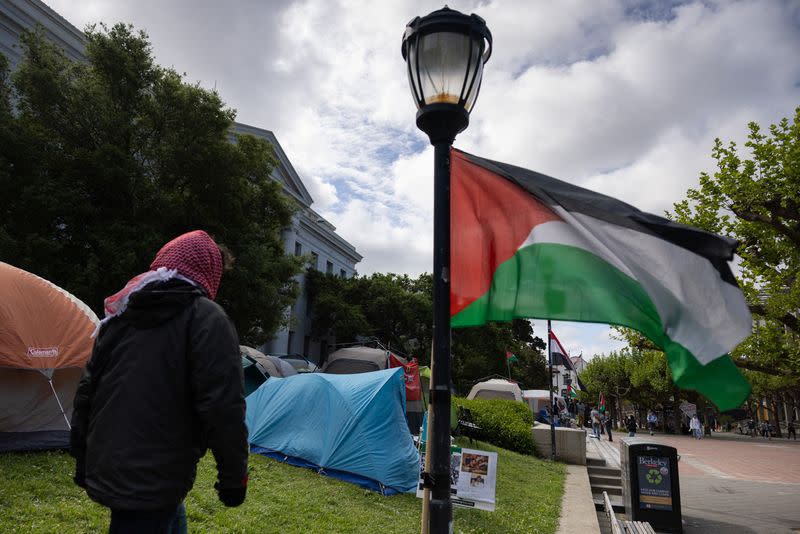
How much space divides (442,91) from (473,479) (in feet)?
10.2

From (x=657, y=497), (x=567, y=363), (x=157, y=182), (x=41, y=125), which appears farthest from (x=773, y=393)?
(x=41, y=125)

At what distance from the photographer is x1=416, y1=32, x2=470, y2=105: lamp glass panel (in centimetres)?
338

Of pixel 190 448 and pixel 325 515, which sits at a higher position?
pixel 190 448

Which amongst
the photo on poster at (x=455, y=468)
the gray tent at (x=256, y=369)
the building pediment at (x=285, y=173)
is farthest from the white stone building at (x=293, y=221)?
the photo on poster at (x=455, y=468)

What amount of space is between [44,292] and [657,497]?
10590 millimetres

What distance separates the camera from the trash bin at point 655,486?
9484mm

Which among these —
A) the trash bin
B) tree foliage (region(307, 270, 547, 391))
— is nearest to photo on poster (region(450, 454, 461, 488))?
the trash bin

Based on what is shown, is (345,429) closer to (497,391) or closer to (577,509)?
(577,509)

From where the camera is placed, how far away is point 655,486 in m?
9.61

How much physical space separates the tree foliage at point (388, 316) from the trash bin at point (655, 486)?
1143 inches

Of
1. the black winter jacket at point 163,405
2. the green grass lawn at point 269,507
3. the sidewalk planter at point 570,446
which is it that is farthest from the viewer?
the sidewalk planter at point 570,446

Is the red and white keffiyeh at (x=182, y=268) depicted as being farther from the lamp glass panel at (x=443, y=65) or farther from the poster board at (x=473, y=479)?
the poster board at (x=473, y=479)

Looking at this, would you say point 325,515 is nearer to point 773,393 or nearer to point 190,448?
point 190,448

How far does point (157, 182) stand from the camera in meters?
17.9
